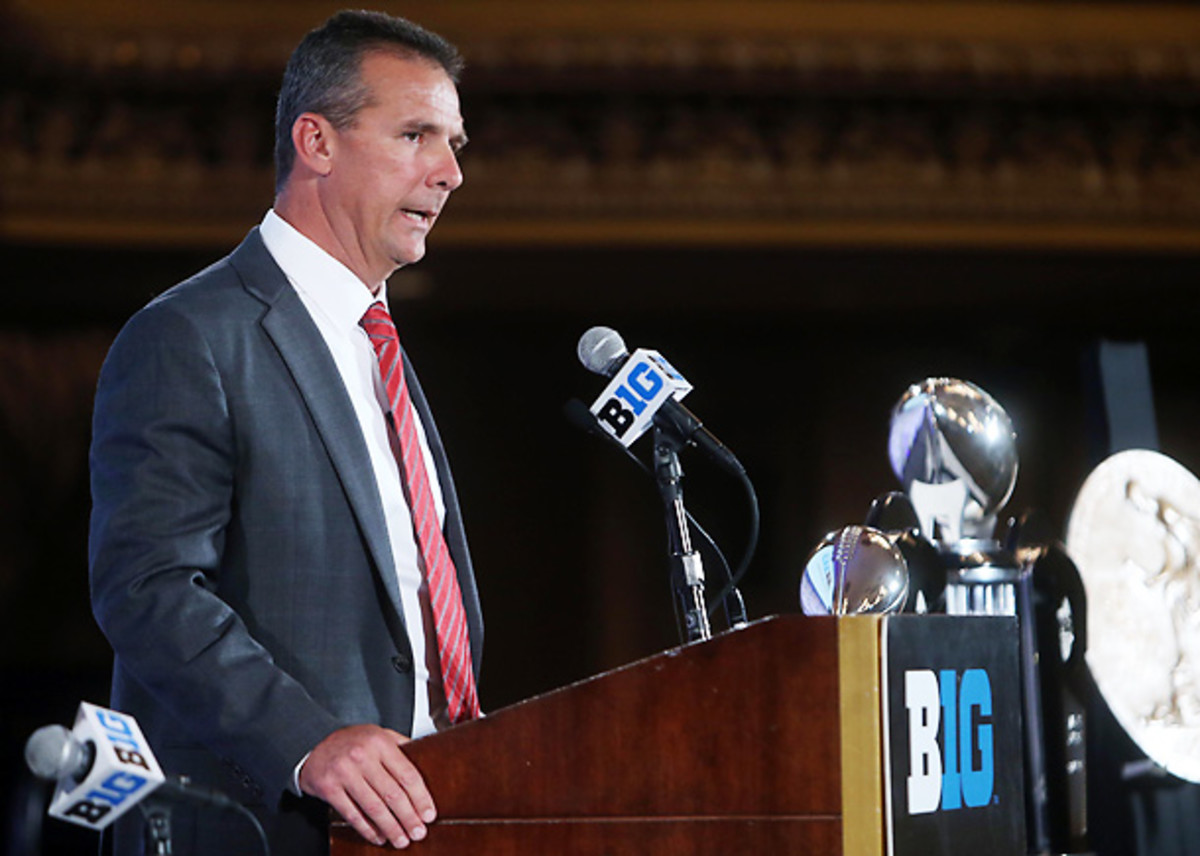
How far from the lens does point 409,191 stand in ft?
5.69

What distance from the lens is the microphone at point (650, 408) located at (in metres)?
1.59

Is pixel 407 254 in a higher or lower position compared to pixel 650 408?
higher

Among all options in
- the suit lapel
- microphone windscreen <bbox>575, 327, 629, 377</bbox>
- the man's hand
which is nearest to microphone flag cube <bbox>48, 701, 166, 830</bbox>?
the man's hand

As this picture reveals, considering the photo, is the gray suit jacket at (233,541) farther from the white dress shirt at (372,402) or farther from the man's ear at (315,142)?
the man's ear at (315,142)

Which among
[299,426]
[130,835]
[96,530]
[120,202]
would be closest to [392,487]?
[299,426]

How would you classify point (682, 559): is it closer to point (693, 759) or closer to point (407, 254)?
point (693, 759)

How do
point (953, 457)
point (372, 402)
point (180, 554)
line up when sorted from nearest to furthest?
point (180, 554), point (372, 402), point (953, 457)

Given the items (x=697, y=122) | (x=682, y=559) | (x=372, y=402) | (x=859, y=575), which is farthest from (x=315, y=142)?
(x=697, y=122)

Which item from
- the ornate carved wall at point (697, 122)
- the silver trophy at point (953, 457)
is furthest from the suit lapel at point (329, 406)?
the ornate carved wall at point (697, 122)

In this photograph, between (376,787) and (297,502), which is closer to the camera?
(376,787)

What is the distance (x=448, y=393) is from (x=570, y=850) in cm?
414

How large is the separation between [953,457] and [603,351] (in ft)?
3.08

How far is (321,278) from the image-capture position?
1.73m

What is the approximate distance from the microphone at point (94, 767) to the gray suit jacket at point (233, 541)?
224 mm
